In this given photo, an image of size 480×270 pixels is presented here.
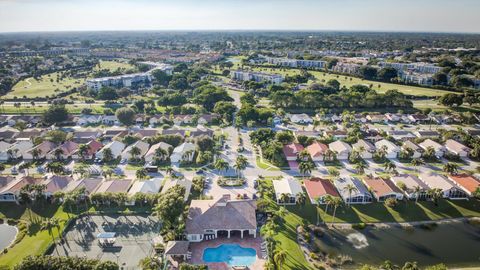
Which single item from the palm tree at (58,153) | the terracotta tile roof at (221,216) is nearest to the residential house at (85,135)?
the palm tree at (58,153)

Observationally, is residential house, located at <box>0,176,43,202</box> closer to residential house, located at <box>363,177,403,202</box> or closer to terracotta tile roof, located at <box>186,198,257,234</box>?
terracotta tile roof, located at <box>186,198,257,234</box>

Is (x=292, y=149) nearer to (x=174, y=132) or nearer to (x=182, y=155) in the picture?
(x=182, y=155)

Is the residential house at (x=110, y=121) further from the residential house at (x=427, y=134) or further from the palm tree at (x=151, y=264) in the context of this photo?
the residential house at (x=427, y=134)

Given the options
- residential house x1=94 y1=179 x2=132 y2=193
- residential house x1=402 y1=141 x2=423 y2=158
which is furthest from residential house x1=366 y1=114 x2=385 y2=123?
residential house x1=94 y1=179 x2=132 y2=193

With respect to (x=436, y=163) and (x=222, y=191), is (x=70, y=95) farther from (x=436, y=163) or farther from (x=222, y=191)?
(x=436, y=163)

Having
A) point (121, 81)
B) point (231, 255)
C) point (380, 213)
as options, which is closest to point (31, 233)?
point (231, 255)

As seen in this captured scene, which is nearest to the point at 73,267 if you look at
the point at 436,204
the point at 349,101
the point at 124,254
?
the point at 124,254
